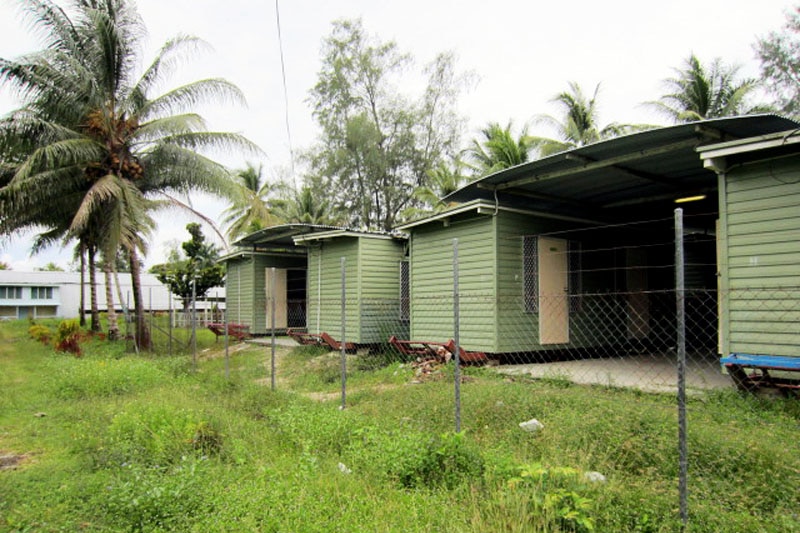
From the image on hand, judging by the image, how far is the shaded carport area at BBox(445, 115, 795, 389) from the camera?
6.91m

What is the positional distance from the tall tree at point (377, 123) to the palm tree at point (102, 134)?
1202 centimetres

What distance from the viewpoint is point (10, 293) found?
35.5 meters

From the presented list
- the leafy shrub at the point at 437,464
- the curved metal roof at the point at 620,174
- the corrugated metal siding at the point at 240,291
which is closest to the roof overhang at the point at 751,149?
the curved metal roof at the point at 620,174

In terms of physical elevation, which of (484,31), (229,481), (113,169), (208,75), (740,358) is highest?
(484,31)

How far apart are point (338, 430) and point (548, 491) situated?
2384 mm

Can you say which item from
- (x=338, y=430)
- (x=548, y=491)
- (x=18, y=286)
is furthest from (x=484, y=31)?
(x=18, y=286)

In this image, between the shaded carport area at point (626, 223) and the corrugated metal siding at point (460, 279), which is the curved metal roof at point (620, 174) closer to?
the shaded carport area at point (626, 223)

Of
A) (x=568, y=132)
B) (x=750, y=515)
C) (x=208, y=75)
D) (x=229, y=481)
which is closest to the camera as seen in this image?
(x=750, y=515)

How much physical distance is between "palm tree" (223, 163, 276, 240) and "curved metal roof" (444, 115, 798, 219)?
276 inches

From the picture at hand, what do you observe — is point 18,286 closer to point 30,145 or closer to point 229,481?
point 30,145

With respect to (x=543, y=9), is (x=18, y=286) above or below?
below

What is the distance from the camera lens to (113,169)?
45.1 feet

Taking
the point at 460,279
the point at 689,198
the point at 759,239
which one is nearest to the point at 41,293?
the point at 460,279

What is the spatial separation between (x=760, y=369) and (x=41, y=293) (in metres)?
43.1
